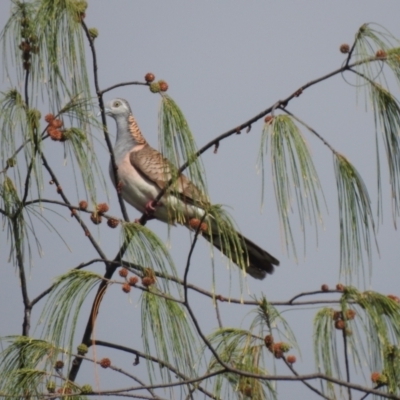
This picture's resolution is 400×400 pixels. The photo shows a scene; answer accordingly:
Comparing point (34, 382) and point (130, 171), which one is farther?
point (130, 171)

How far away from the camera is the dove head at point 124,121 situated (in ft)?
18.0

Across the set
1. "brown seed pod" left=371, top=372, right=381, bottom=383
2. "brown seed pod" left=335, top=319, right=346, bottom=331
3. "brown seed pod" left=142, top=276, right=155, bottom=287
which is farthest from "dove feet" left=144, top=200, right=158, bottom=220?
"brown seed pod" left=371, top=372, right=381, bottom=383

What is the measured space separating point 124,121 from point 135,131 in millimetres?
98

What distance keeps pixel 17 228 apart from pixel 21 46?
56 cm

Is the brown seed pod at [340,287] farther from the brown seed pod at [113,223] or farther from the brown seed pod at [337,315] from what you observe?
the brown seed pod at [113,223]

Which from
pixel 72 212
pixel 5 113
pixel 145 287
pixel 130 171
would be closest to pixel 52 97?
pixel 5 113

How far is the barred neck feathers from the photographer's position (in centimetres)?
547

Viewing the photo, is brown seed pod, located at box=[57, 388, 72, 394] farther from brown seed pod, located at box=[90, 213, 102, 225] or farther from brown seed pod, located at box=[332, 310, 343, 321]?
brown seed pod, located at box=[332, 310, 343, 321]

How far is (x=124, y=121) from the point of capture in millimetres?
5602

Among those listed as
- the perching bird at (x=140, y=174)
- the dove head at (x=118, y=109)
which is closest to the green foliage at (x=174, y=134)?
the perching bird at (x=140, y=174)

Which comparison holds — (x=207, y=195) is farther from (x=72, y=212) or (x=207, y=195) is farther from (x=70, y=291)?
(x=72, y=212)

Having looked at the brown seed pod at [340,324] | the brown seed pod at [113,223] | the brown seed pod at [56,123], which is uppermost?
the brown seed pod at [56,123]

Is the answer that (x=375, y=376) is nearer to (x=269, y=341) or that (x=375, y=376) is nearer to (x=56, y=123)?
(x=269, y=341)

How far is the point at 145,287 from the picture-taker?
273cm
